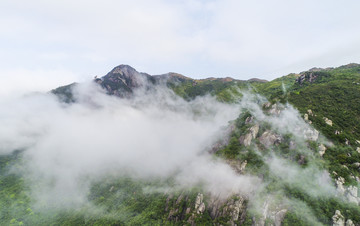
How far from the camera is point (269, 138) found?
13250 centimetres

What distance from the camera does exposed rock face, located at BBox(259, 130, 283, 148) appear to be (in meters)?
128

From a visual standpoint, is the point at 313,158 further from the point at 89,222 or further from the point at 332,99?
the point at 89,222

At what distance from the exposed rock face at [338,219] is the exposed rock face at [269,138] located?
179 ft

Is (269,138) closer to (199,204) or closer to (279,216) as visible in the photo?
(279,216)

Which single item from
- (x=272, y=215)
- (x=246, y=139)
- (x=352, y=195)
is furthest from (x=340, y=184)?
(x=246, y=139)

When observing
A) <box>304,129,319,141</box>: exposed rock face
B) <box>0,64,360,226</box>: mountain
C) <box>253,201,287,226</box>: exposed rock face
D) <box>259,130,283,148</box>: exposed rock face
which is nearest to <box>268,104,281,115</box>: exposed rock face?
<box>0,64,360,226</box>: mountain

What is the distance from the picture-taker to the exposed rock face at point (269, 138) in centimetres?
12827

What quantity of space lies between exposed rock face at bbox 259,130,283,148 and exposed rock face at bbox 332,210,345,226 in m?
54.7

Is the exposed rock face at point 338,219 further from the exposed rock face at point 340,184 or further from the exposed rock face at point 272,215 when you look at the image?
the exposed rock face at point 272,215

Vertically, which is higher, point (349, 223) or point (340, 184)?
point (340, 184)

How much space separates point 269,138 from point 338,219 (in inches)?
2457

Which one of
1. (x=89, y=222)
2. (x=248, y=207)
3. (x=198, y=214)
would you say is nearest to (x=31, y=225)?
(x=89, y=222)

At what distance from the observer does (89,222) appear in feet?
550

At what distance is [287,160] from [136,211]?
132m
